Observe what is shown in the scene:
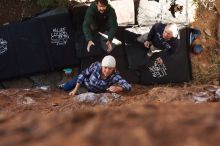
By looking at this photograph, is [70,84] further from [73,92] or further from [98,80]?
[98,80]

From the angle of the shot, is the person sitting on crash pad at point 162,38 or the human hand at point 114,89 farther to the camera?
the person sitting on crash pad at point 162,38

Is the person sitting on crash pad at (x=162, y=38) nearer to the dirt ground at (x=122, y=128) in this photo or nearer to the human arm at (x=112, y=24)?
the human arm at (x=112, y=24)

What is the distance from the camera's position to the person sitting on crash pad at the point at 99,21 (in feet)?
22.5


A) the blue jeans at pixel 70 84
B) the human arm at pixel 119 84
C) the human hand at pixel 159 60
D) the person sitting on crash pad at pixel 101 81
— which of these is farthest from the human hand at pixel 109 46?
the human arm at pixel 119 84

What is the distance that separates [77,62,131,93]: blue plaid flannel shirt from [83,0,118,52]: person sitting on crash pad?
1.13 m

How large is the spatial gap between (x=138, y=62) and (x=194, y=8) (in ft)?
5.00

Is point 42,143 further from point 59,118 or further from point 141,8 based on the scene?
point 141,8

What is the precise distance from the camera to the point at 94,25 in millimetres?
7199

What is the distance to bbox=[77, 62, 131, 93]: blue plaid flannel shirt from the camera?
588cm

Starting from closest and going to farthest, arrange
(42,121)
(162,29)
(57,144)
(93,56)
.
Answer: (57,144) → (42,121) → (162,29) → (93,56)

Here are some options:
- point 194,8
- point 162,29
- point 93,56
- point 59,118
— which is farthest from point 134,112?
point 194,8

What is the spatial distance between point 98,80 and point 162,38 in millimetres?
1444

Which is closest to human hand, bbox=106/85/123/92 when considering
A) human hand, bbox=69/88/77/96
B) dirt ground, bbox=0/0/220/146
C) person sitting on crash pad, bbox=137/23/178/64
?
human hand, bbox=69/88/77/96

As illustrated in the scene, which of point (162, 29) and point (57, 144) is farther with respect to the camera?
point (162, 29)
